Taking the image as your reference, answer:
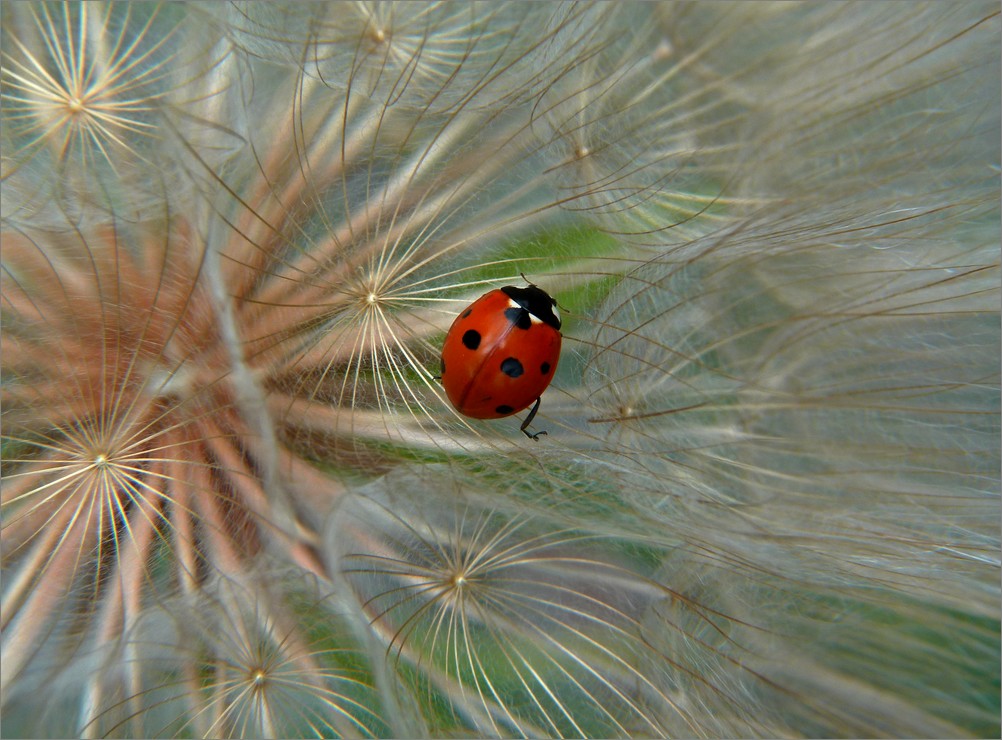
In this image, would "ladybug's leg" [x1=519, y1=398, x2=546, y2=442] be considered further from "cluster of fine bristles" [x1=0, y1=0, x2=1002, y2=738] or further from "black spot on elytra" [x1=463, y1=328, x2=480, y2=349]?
"black spot on elytra" [x1=463, y1=328, x2=480, y2=349]

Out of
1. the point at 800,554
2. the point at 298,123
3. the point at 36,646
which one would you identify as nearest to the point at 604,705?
the point at 800,554

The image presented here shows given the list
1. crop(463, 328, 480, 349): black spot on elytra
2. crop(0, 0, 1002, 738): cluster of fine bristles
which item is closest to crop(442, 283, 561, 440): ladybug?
crop(463, 328, 480, 349): black spot on elytra

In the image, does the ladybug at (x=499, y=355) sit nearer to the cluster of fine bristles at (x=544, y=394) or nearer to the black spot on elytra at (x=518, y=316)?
the black spot on elytra at (x=518, y=316)

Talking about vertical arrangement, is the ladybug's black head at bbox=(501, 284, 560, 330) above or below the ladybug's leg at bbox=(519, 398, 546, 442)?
above

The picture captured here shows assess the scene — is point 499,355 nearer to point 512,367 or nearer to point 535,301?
point 512,367

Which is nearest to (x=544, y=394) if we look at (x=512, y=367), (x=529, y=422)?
(x=529, y=422)
